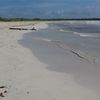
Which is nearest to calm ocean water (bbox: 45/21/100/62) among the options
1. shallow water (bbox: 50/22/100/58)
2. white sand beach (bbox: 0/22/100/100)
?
shallow water (bbox: 50/22/100/58)

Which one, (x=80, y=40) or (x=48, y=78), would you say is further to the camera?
(x=80, y=40)

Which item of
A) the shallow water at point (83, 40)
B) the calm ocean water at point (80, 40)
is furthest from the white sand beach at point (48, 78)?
the shallow water at point (83, 40)

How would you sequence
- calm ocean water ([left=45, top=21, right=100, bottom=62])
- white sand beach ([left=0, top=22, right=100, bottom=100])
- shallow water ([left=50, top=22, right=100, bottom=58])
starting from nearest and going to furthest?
white sand beach ([left=0, top=22, right=100, bottom=100]), calm ocean water ([left=45, top=21, right=100, bottom=62]), shallow water ([left=50, top=22, right=100, bottom=58])

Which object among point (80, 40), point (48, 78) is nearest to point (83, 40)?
point (80, 40)

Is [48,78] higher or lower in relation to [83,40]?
higher

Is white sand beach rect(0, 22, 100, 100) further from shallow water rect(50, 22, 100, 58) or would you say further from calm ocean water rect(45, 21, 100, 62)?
shallow water rect(50, 22, 100, 58)

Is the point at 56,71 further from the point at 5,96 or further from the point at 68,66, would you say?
the point at 5,96

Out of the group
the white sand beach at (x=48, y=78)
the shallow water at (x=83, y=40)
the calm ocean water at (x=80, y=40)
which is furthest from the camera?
the shallow water at (x=83, y=40)

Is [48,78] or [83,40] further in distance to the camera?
[83,40]

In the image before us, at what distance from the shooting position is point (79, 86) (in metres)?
11.3

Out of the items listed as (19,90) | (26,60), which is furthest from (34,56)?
(19,90)

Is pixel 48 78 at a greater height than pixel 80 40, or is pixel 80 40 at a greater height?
pixel 48 78

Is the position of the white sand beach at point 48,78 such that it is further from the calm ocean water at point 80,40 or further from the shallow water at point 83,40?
the shallow water at point 83,40

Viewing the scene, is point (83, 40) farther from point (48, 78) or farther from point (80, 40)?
point (48, 78)
